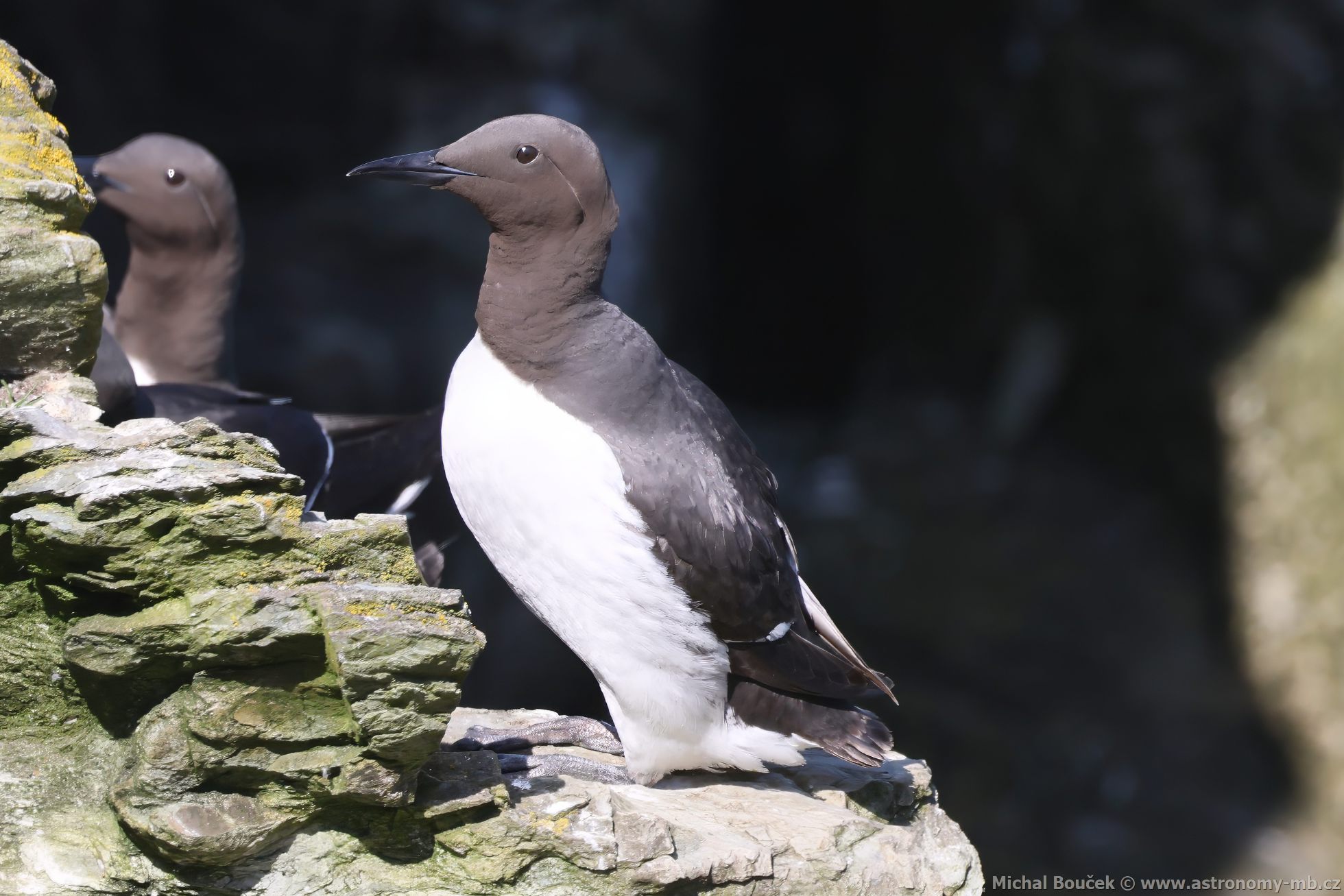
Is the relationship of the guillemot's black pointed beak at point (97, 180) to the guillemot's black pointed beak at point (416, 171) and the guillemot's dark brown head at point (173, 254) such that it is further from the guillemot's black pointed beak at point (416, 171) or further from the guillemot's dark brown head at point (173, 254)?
the guillemot's black pointed beak at point (416, 171)

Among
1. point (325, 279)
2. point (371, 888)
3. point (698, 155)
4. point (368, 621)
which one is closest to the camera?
point (368, 621)

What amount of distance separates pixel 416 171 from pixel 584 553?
86 cm

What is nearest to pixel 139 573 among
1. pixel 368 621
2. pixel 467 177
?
pixel 368 621

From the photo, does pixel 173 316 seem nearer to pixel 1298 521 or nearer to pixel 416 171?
pixel 416 171

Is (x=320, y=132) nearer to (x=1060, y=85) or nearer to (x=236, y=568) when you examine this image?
(x=1060, y=85)

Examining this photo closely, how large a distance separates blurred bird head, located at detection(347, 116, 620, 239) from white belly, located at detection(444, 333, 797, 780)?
34 centimetres

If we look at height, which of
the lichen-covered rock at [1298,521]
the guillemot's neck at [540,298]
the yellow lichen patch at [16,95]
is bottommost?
the lichen-covered rock at [1298,521]

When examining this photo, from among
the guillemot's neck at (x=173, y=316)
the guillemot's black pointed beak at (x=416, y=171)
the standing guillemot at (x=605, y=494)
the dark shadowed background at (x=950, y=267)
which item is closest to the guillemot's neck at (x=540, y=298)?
the standing guillemot at (x=605, y=494)

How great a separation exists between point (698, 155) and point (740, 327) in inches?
62.0

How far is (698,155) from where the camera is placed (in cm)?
1026

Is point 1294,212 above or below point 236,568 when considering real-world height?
above

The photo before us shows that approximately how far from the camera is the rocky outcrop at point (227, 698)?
2.34 metres

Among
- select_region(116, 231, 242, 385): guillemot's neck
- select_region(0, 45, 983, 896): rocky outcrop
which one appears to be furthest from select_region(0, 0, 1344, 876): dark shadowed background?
select_region(0, 45, 983, 896): rocky outcrop

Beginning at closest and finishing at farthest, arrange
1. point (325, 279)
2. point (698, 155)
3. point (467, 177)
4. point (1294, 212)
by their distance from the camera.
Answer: point (467, 177), point (1294, 212), point (325, 279), point (698, 155)
